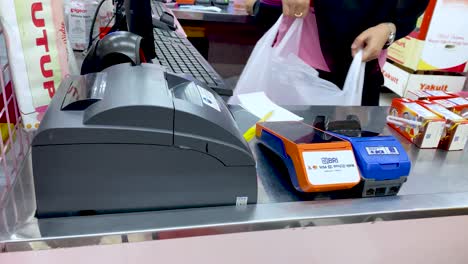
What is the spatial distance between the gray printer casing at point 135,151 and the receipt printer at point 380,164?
177 mm

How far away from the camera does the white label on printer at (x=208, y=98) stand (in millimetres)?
568

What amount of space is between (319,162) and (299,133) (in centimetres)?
9

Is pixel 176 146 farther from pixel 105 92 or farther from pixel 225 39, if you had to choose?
pixel 225 39

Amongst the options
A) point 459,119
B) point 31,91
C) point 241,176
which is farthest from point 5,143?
point 459,119

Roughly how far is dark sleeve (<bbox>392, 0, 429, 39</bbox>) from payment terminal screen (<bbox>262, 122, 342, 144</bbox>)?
0.65 meters

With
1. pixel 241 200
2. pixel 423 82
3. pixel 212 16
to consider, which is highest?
pixel 241 200

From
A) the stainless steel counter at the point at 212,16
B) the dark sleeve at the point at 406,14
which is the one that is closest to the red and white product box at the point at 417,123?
the dark sleeve at the point at 406,14

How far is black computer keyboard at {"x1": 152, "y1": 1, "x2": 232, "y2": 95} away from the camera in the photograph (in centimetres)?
104

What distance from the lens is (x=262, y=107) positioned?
97 cm

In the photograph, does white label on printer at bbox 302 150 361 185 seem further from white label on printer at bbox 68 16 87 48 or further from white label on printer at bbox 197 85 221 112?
white label on printer at bbox 68 16 87 48

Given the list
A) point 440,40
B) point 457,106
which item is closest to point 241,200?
point 457,106

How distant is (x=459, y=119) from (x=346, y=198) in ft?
1.18

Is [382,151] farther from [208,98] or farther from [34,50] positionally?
[34,50]

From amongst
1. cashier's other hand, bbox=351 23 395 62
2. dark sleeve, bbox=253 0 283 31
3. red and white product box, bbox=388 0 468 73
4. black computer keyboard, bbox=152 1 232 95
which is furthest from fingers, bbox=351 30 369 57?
red and white product box, bbox=388 0 468 73
